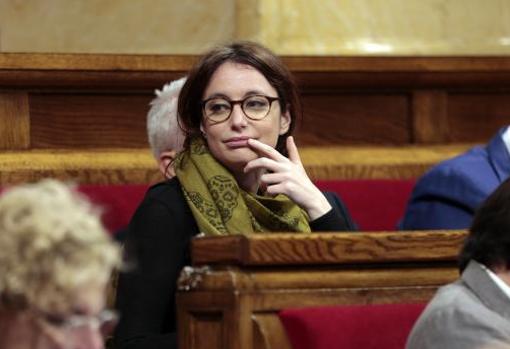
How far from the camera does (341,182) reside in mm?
3971

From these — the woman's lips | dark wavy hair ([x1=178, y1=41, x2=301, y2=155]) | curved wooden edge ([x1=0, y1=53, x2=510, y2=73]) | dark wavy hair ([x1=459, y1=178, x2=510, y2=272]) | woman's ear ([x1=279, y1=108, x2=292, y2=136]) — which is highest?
curved wooden edge ([x1=0, y1=53, x2=510, y2=73])

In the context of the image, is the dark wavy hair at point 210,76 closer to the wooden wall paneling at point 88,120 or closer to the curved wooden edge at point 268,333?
the curved wooden edge at point 268,333

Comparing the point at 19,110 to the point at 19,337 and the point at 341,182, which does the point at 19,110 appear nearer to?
the point at 341,182

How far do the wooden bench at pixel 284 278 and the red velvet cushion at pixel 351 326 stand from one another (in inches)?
1.0

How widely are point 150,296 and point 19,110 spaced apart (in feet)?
4.72

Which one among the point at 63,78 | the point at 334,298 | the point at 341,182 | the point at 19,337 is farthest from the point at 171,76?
the point at 19,337

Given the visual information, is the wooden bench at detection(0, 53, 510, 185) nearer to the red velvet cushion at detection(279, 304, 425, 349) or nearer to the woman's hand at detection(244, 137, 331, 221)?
the woman's hand at detection(244, 137, 331, 221)

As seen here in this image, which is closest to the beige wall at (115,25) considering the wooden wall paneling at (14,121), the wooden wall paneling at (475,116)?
the wooden wall paneling at (14,121)

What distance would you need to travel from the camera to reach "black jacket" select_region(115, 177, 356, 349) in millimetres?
2750

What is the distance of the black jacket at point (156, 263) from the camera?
108 inches

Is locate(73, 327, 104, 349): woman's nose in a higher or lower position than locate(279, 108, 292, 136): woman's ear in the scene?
lower

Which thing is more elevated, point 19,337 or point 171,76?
point 171,76

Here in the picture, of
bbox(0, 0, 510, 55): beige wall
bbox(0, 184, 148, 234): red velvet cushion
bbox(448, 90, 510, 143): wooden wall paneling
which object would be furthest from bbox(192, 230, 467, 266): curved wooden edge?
bbox(448, 90, 510, 143): wooden wall paneling

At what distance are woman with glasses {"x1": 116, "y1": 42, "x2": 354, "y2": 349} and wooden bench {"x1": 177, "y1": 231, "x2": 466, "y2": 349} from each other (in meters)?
0.30
